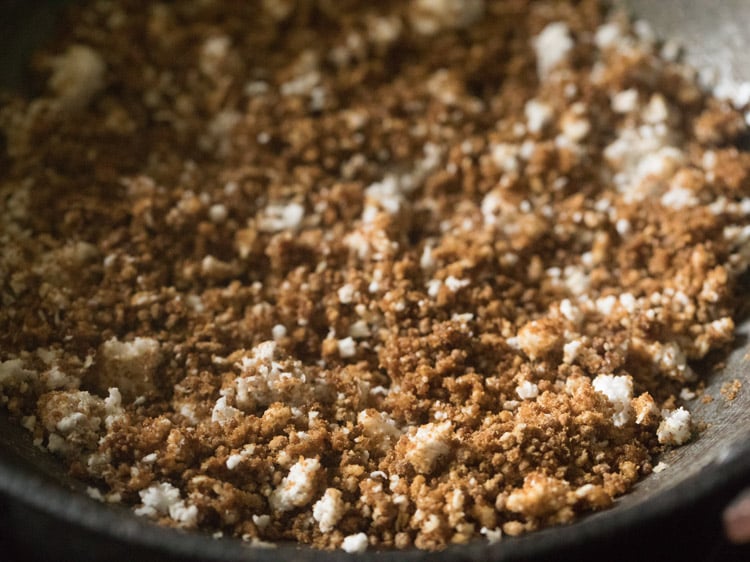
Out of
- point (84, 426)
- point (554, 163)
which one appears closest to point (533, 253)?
point (554, 163)

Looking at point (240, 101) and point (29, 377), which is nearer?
point (29, 377)

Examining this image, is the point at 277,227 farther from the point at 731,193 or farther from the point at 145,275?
the point at 731,193

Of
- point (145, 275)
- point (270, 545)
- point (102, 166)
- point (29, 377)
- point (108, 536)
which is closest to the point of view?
point (108, 536)

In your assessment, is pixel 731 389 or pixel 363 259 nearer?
pixel 731 389
